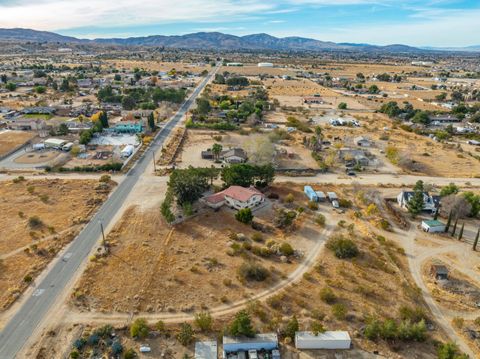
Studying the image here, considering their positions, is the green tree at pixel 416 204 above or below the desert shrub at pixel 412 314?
above

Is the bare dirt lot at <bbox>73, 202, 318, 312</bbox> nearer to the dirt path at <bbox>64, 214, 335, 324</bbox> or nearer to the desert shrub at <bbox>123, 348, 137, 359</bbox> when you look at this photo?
the dirt path at <bbox>64, 214, 335, 324</bbox>

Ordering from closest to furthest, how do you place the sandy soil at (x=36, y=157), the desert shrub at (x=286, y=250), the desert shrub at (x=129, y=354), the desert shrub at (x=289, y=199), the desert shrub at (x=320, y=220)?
1. the desert shrub at (x=129, y=354)
2. the desert shrub at (x=286, y=250)
3. the desert shrub at (x=320, y=220)
4. the desert shrub at (x=289, y=199)
5. the sandy soil at (x=36, y=157)

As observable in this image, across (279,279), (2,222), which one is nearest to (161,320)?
(279,279)

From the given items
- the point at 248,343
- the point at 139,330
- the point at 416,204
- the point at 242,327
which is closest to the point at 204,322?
the point at 242,327

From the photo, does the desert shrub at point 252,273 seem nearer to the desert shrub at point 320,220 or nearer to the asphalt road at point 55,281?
the desert shrub at point 320,220

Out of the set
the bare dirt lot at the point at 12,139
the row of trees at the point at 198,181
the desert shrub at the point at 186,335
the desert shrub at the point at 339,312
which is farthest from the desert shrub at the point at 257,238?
the bare dirt lot at the point at 12,139

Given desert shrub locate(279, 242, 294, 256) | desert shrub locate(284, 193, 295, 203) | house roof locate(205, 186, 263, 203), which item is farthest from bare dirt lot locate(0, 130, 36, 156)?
desert shrub locate(279, 242, 294, 256)

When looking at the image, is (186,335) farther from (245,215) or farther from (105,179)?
(105,179)
